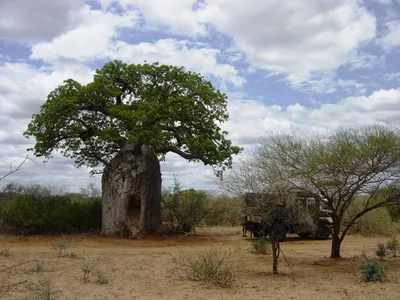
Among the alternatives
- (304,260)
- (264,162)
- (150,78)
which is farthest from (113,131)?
(304,260)

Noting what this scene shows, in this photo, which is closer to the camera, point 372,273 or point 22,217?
point 372,273

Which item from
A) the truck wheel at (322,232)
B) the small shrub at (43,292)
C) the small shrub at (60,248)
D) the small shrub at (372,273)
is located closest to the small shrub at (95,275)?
the small shrub at (43,292)

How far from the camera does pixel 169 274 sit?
1150 centimetres

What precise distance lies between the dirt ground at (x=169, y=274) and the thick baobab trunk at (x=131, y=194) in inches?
59.5

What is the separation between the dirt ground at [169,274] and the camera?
9.20 meters

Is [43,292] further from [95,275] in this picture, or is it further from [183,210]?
[183,210]

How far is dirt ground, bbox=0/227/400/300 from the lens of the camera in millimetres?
9195

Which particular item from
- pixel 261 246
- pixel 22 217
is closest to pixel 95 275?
pixel 261 246

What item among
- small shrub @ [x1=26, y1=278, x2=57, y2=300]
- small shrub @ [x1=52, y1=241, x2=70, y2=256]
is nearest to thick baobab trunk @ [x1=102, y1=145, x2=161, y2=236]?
small shrub @ [x1=52, y1=241, x2=70, y2=256]

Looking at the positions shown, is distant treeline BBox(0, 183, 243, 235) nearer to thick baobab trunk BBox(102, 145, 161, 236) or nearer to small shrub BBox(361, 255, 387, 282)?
thick baobab trunk BBox(102, 145, 161, 236)

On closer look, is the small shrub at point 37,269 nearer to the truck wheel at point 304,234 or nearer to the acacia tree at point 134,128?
the acacia tree at point 134,128

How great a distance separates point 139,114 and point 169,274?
828 centimetres

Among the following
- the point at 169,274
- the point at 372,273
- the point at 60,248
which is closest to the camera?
the point at 372,273

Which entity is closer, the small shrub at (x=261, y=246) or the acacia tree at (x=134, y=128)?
the small shrub at (x=261, y=246)
